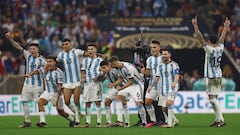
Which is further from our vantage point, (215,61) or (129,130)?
(215,61)

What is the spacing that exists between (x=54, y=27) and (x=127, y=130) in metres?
16.6

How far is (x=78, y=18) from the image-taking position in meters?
39.6

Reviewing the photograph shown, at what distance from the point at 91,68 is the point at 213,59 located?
10.9 feet

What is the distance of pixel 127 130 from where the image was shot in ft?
74.8

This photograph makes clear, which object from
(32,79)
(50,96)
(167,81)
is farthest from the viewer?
(32,79)

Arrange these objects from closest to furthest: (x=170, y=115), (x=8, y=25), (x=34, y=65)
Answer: (x=170, y=115) → (x=34, y=65) → (x=8, y=25)

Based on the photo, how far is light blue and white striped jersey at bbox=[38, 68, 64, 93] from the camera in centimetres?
2461

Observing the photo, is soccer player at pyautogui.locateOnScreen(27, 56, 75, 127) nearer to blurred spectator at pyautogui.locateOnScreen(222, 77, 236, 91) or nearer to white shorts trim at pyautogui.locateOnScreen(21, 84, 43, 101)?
white shorts trim at pyautogui.locateOnScreen(21, 84, 43, 101)

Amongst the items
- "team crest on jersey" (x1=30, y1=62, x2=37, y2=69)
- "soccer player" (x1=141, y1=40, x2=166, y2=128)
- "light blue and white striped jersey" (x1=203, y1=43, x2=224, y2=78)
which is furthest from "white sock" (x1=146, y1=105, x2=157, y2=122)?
"team crest on jersey" (x1=30, y1=62, x2=37, y2=69)

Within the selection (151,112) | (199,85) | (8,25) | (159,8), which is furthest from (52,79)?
(159,8)

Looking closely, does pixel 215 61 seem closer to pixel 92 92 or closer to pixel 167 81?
pixel 167 81

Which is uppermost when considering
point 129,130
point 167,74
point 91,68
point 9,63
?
point 9,63

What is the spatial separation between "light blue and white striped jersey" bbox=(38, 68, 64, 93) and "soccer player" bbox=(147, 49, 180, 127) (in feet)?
8.26

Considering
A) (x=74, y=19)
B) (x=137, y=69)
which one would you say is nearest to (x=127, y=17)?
(x=74, y=19)
